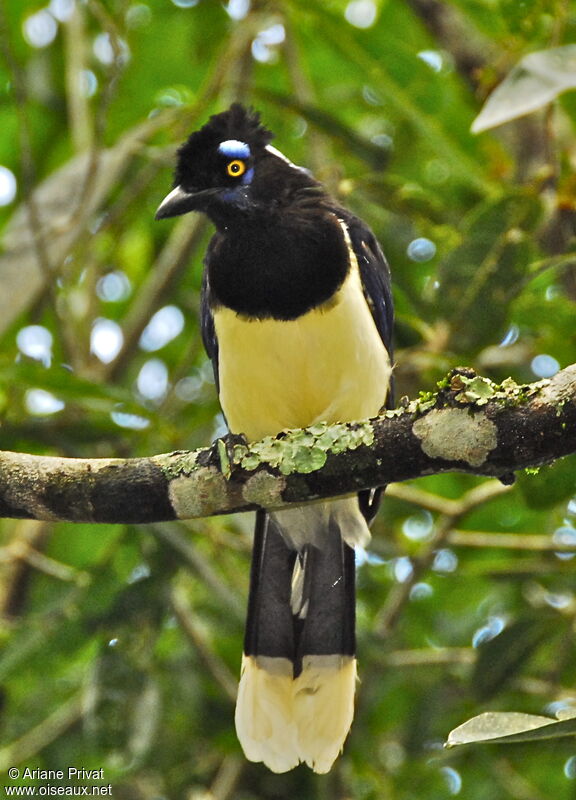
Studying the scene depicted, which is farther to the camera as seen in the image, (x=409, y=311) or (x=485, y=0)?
(x=485, y=0)

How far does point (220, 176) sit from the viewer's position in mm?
3830

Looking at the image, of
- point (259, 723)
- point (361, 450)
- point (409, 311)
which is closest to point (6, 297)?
point (409, 311)

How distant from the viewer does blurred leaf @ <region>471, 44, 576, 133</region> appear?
3.53 meters

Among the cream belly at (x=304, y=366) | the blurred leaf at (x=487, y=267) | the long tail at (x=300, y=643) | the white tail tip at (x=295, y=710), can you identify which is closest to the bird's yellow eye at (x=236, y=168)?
the cream belly at (x=304, y=366)

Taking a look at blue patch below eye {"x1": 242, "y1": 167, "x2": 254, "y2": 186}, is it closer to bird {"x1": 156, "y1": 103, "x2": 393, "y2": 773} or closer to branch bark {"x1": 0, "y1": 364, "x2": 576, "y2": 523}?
bird {"x1": 156, "y1": 103, "x2": 393, "y2": 773}

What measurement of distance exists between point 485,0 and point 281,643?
2669 mm

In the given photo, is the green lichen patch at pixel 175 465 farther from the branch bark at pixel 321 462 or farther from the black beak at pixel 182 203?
the black beak at pixel 182 203

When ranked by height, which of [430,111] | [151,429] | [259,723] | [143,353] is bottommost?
[143,353]

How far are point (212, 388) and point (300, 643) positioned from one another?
7.14 feet

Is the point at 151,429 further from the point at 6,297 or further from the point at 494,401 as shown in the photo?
the point at 494,401

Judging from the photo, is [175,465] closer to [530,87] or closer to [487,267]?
[487,267]

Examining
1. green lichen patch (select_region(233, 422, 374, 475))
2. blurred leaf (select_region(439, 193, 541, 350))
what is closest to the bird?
blurred leaf (select_region(439, 193, 541, 350))

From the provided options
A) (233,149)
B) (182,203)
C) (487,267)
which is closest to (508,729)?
(487,267)

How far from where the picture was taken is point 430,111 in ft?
15.2
